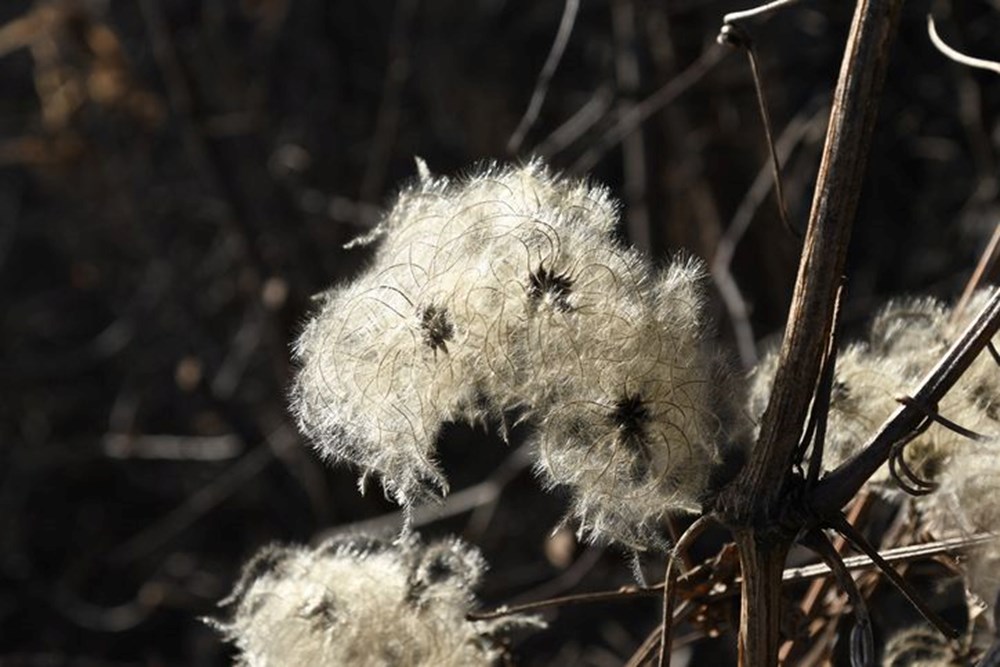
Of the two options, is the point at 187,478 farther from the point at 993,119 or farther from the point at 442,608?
the point at 442,608

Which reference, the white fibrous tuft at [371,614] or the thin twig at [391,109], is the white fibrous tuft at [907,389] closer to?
the white fibrous tuft at [371,614]

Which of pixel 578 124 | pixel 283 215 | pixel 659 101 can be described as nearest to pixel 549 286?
pixel 659 101

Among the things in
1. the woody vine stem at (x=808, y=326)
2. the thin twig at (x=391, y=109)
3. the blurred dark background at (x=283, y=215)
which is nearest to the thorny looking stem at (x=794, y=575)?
the woody vine stem at (x=808, y=326)

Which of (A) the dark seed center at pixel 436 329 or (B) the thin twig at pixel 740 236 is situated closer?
(A) the dark seed center at pixel 436 329

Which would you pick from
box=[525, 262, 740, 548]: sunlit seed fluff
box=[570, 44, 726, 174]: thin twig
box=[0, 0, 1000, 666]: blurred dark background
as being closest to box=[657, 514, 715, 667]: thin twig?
box=[525, 262, 740, 548]: sunlit seed fluff

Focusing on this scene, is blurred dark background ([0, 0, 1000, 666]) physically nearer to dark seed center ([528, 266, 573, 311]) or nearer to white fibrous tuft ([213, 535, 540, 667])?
white fibrous tuft ([213, 535, 540, 667])

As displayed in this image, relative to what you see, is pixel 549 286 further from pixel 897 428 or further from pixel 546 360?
pixel 897 428

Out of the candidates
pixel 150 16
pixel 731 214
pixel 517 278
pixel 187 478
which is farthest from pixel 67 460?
pixel 517 278
